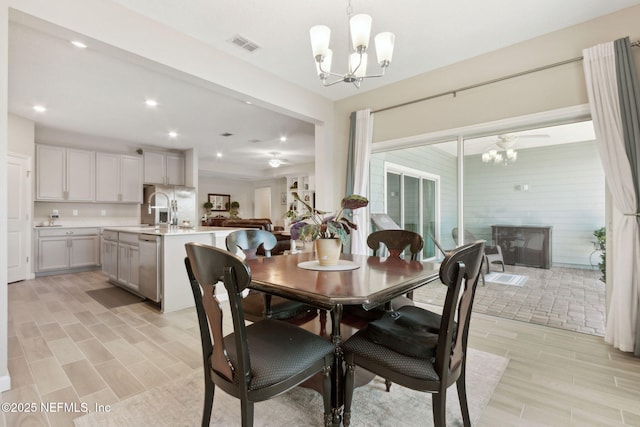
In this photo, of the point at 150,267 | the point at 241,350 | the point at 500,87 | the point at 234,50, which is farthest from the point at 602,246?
the point at 150,267

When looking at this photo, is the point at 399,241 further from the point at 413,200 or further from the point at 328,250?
the point at 413,200

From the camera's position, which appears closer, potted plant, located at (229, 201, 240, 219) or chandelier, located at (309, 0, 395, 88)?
chandelier, located at (309, 0, 395, 88)

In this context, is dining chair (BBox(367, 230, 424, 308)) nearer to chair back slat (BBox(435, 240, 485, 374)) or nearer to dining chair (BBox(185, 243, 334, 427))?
chair back slat (BBox(435, 240, 485, 374))

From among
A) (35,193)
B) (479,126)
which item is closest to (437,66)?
(479,126)

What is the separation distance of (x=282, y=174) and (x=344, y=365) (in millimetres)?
8899

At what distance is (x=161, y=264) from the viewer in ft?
11.3

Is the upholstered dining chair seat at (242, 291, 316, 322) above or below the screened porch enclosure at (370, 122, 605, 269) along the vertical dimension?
below

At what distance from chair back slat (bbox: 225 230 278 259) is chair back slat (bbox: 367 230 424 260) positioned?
867mm

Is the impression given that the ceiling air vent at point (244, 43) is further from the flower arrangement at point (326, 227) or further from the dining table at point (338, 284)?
the dining table at point (338, 284)

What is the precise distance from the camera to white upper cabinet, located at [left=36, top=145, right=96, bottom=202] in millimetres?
5484

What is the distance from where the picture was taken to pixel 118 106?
444cm

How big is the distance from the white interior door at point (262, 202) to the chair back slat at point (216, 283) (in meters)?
10.3

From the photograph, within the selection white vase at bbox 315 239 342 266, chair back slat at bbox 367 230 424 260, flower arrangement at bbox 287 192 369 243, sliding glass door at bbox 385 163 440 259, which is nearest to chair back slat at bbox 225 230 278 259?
flower arrangement at bbox 287 192 369 243

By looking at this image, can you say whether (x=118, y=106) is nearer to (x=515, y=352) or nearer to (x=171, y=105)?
(x=171, y=105)
